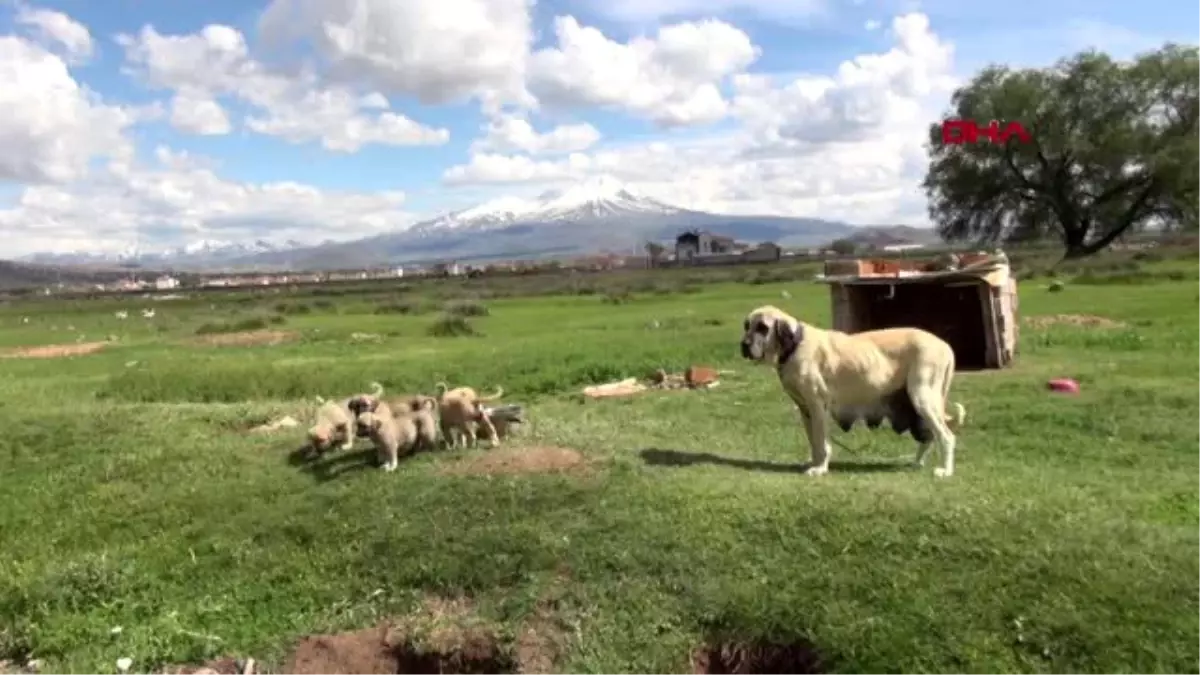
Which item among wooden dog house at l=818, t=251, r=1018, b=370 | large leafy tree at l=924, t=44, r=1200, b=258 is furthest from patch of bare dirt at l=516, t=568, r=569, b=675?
large leafy tree at l=924, t=44, r=1200, b=258

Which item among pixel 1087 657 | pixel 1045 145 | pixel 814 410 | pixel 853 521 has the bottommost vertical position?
pixel 1087 657

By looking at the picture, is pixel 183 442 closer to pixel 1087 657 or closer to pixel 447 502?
pixel 447 502

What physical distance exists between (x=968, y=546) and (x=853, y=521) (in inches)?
38.6

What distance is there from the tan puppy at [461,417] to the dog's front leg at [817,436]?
360cm

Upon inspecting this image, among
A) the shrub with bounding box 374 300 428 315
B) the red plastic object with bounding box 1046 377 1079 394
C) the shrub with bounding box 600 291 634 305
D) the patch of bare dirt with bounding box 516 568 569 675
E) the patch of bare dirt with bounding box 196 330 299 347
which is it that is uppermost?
the patch of bare dirt with bounding box 196 330 299 347

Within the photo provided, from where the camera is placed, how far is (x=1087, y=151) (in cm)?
6203

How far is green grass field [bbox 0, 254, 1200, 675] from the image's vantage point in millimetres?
8594

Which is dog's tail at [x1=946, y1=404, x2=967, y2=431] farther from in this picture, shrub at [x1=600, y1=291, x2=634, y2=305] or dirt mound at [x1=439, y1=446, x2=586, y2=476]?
shrub at [x1=600, y1=291, x2=634, y2=305]

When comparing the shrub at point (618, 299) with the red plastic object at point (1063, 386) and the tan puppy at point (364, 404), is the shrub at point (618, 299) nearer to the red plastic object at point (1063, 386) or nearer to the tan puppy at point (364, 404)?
the red plastic object at point (1063, 386)

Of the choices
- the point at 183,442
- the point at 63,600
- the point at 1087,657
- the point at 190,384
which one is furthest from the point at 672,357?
the point at 1087,657

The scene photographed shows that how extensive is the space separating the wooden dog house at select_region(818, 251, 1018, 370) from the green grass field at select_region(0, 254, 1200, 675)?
9.23 feet

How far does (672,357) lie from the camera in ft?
77.3

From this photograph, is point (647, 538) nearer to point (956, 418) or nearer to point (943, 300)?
point (956, 418)

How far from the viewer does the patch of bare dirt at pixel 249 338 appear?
34372 mm
